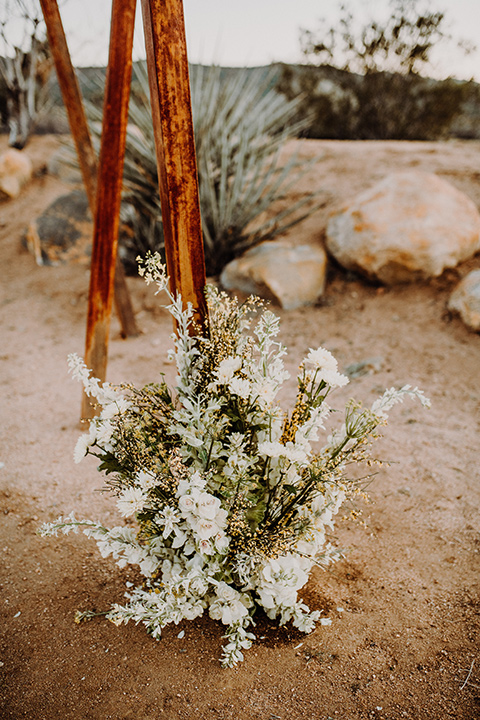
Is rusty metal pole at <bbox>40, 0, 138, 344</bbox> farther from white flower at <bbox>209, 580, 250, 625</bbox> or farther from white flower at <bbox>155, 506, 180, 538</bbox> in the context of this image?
white flower at <bbox>209, 580, 250, 625</bbox>

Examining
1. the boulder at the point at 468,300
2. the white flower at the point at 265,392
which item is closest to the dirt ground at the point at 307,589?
the boulder at the point at 468,300

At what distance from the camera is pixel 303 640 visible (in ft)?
5.24

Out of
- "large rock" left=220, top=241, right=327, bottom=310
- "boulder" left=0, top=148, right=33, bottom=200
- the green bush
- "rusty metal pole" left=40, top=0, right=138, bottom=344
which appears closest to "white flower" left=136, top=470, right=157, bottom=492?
"rusty metal pole" left=40, top=0, right=138, bottom=344

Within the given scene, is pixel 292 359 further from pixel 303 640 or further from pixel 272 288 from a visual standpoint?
pixel 303 640

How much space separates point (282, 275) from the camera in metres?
4.37

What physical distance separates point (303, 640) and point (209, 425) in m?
0.79

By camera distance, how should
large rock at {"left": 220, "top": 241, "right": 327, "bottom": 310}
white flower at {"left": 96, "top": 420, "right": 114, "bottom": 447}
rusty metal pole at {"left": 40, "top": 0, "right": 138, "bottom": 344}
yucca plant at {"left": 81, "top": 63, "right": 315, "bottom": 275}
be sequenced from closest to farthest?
white flower at {"left": 96, "top": 420, "right": 114, "bottom": 447}, rusty metal pole at {"left": 40, "top": 0, "right": 138, "bottom": 344}, large rock at {"left": 220, "top": 241, "right": 327, "bottom": 310}, yucca plant at {"left": 81, "top": 63, "right": 315, "bottom": 275}

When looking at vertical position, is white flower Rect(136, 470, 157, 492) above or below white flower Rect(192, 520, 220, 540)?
above

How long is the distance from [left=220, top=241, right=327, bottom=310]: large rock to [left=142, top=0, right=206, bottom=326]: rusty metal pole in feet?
9.21

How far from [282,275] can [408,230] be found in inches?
43.7

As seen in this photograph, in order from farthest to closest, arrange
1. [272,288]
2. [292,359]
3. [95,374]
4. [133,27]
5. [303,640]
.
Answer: [272,288] → [292,359] → [95,374] → [133,27] → [303,640]

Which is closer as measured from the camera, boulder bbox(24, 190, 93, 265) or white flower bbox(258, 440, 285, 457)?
white flower bbox(258, 440, 285, 457)

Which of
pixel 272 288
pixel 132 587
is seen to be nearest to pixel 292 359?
pixel 272 288

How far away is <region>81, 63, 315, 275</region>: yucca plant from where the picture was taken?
458cm
